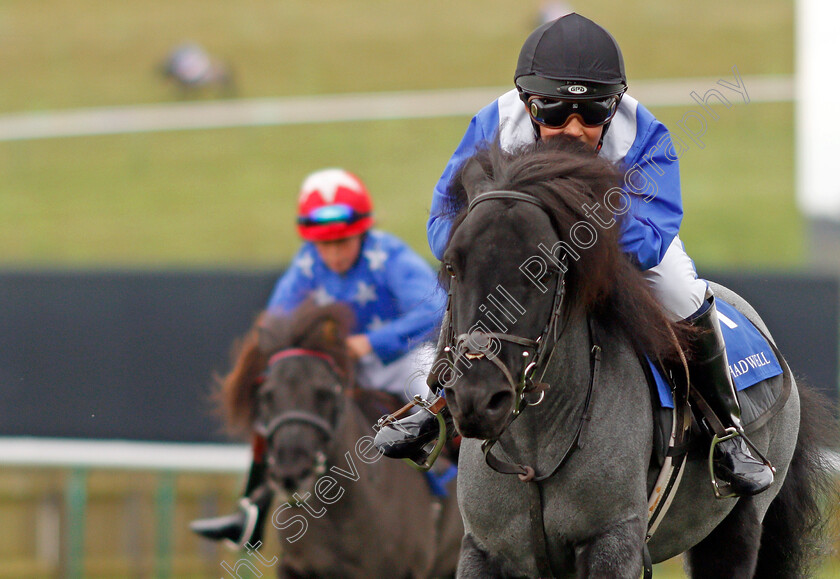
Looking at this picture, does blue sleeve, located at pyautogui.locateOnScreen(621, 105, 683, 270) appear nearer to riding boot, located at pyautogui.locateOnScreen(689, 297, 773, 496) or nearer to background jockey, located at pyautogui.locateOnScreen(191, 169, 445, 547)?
riding boot, located at pyautogui.locateOnScreen(689, 297, 773, 496)

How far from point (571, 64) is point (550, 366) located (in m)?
0.80

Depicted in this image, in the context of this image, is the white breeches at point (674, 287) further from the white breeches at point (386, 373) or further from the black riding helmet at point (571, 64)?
the white breeches at point (386, 373)

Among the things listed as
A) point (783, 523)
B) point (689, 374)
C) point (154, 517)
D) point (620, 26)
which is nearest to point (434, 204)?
point (689, 374)

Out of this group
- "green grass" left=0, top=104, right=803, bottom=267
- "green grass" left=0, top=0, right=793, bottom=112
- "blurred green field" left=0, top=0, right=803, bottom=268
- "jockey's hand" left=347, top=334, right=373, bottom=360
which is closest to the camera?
"jockey's hand" left=347, top=334, right=373, bottom=360

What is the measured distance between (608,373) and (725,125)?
55.1ft

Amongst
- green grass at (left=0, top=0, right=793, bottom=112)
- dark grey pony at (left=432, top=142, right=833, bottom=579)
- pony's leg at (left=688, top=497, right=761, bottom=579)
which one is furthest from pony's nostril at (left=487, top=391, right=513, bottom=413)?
green grass at (left=0, top=0, right=793, bottom=112)

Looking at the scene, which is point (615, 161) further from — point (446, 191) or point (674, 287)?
point (446, 191)

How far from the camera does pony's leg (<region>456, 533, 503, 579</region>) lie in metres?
2.87

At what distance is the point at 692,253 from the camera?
48.0 feet

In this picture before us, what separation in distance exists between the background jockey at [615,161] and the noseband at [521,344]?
0.26 metres

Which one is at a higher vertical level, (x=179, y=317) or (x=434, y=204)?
(x=434, y=204)

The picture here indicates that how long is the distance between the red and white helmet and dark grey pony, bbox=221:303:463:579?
21.2 inches

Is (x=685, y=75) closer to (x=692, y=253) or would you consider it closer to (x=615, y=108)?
(x=692, y=253)

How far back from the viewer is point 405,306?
544cm
